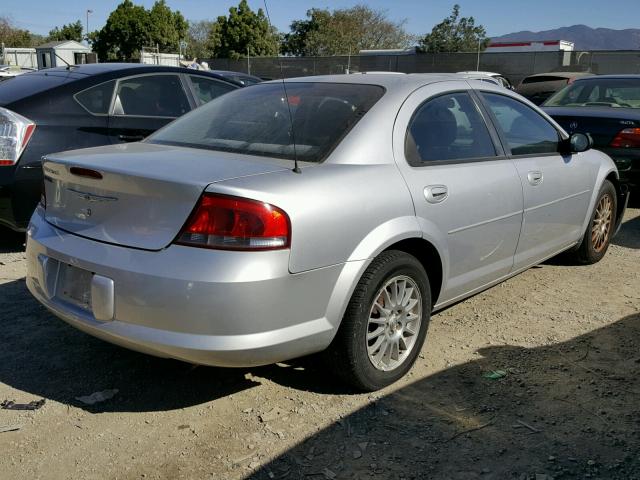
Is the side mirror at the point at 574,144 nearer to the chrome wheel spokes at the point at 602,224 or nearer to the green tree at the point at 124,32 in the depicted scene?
the chrome wheel spokes at the point at 602,224

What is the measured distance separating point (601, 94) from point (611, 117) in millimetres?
1371

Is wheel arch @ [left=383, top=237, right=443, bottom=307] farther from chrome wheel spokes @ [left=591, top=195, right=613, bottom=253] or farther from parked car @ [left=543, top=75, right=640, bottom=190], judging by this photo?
parked car @ [left=543, top=75, right=640, bottom=190]

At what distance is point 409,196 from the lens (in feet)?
10.5

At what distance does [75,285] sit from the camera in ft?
9.59

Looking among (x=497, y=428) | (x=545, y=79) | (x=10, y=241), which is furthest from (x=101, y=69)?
(x=545, y=79)

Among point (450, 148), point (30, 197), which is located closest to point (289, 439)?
point (450, 148)

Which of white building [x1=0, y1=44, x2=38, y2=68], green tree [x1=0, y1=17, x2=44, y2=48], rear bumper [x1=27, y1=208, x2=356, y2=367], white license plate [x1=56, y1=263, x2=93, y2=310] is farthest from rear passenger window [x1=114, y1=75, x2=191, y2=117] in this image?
green tree [x1=0, y1=17, x2=44, y2=48]

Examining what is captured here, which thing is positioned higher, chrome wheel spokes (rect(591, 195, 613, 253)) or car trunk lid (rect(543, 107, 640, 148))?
car trunk lid (rect(543, 107, 640, 148))

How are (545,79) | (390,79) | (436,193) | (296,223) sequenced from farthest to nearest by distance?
1. (545,79)
2. (390,79)
3. (436,193)
4. (296,223)

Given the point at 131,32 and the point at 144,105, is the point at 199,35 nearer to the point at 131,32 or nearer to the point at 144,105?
the point at 131,32

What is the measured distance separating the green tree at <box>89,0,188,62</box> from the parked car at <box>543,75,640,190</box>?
5173 cm

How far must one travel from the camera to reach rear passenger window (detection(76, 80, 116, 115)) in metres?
5.61

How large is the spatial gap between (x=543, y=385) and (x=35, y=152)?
4.16 meters

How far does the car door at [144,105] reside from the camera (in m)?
5.79
